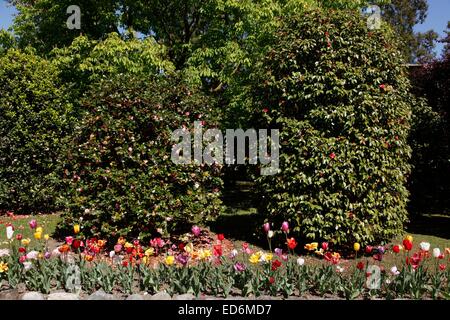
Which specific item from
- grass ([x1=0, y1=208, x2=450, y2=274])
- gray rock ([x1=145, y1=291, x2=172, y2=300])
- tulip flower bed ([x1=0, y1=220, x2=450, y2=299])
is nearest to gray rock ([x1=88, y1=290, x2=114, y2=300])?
tulip flower bed ([x1=0, y1=220, x2=450, y2=299])

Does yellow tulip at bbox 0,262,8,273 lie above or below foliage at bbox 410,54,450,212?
below

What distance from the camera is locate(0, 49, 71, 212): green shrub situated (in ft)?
28.9

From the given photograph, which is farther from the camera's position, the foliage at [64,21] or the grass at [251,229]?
the foliage at [64,21]

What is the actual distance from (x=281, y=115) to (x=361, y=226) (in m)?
1.95

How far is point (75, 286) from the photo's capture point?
4.13m

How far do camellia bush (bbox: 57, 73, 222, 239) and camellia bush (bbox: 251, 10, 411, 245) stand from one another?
119 centimetres

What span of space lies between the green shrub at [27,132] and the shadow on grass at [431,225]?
296 inches

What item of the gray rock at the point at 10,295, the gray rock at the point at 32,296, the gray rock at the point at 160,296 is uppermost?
the gray rock at the point at 32,296

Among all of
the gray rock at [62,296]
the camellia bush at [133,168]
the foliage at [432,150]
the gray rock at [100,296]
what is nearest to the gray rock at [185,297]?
the gray rock at [100,296]

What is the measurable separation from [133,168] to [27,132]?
12.6ft

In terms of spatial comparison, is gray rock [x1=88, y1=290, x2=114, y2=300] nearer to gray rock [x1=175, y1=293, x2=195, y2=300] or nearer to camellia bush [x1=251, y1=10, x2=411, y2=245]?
gray rock [x1=175, y1=293, x2=195, y2=300]

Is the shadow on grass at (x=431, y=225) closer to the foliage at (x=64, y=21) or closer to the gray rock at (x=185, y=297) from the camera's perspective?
the gray rock at (x=185, y=297)

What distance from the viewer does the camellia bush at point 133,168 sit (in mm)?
6164
